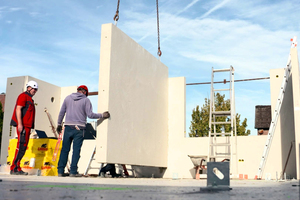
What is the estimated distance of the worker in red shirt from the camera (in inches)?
188

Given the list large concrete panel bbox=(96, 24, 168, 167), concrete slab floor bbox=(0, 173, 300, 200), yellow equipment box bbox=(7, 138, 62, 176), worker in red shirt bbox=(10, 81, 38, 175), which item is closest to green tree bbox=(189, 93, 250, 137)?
large concrete panel bbox=(96, 24, 168, 167)

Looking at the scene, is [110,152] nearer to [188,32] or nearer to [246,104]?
[188,32]

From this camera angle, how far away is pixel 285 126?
674 centimetres

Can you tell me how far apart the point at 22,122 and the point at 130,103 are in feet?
5.93

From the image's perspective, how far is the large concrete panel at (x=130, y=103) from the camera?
199 inches

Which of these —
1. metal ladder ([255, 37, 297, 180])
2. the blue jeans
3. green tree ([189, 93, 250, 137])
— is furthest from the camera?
green tree ([189, 93, 250, 137])

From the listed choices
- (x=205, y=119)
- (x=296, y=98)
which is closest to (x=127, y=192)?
(x=296, y=98)

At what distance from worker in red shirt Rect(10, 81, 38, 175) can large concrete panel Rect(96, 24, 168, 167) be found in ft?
3.52

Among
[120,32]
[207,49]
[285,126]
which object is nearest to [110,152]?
[120,32]

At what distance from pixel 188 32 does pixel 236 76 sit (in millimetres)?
1592

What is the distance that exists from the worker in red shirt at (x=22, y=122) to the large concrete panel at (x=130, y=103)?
1073mm

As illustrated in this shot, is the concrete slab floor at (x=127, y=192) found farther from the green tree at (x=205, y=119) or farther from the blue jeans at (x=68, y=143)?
the green tree at (x=205, y=119)

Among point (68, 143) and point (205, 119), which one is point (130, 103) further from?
point (205, 119)

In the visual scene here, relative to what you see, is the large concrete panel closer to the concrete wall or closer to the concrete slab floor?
the concrete wall
